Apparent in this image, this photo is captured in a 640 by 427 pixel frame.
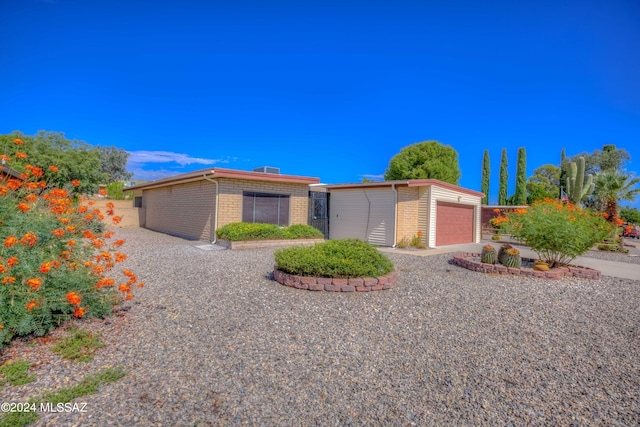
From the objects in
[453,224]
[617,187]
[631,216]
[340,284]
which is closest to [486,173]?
[631,216]

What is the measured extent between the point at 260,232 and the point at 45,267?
8.67 meters

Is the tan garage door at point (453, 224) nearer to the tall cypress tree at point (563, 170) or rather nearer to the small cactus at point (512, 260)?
the small cactus at point (512, 260)

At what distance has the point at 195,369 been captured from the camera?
3184mm

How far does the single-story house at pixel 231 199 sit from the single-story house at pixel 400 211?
1832 millimetres

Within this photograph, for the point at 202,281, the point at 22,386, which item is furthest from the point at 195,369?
the point at 202,281

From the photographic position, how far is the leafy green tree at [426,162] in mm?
28281

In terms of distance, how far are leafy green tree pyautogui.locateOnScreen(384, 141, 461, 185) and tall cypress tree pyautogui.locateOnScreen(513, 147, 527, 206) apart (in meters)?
8.75

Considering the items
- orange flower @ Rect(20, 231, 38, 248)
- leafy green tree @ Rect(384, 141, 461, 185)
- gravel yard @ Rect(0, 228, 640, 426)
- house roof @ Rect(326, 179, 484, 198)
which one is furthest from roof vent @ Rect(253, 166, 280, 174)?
leafy green tree @ Rect(384, 141, 461, 185)

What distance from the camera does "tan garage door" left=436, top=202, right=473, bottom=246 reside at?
14.6 meters

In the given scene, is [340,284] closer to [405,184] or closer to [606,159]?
[405,184]

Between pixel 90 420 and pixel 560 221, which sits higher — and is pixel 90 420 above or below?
below

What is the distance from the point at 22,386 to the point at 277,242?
950 centimetres

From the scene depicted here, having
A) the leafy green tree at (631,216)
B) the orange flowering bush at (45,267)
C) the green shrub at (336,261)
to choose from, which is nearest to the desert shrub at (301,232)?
the green shrub at (336,261)

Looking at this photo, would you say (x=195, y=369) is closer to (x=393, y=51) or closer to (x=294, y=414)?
(x=294, y=414)
